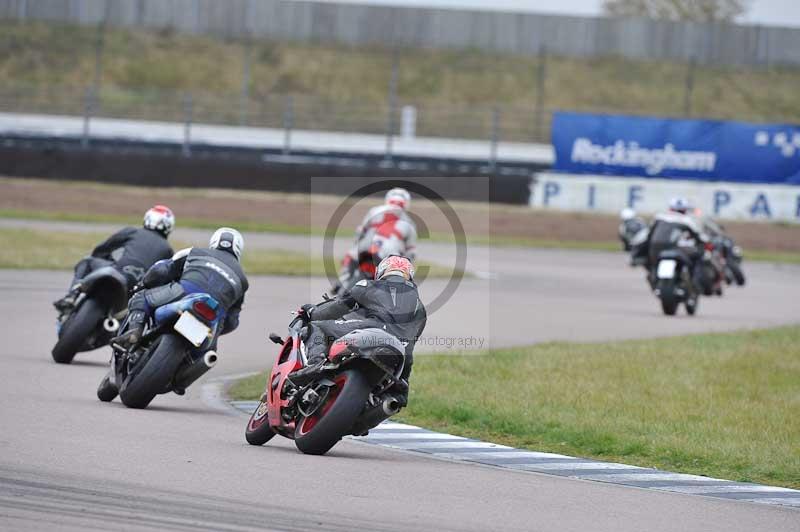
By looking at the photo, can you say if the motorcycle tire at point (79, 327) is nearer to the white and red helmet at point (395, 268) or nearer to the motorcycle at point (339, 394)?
the motorcycle at point (339, 394)

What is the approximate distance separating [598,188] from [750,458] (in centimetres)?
2609

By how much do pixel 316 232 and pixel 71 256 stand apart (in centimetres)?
1071

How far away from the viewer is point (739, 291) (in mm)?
27094

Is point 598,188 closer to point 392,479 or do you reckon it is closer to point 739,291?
point 739,291

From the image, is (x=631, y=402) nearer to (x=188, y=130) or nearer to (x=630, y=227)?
(x=630, y=227)

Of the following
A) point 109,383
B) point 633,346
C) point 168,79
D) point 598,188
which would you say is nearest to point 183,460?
point 109,383

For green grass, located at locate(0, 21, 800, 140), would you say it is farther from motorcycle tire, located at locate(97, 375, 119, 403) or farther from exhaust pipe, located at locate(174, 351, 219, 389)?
exhaust pipe, located at locate(174, 351, 219, 389)

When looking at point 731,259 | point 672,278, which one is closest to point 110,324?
point 672,278

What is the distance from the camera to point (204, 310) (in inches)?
432

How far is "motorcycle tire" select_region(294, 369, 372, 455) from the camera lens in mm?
9055

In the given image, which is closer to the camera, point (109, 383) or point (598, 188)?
Answer: point (109, 383)

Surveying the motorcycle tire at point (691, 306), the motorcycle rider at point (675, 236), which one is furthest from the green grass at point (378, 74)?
the motorcycle tire at point (691, 306)

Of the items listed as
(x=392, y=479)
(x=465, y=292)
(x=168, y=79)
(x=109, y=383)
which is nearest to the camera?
(x=392, y=479)

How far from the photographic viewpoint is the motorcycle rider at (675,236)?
2180 cm
